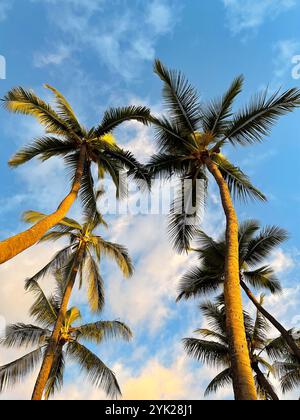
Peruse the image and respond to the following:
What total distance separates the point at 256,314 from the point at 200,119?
12.1 m

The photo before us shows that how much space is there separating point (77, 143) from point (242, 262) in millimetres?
10012

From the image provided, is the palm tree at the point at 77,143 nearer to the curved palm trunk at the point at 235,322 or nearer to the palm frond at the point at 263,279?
the curved palm trunk at the point at 235,322

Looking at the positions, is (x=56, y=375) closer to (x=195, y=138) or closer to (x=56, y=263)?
(x=56, y=263)

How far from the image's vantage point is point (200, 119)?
12984mm

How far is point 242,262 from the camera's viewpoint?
18.4 metres

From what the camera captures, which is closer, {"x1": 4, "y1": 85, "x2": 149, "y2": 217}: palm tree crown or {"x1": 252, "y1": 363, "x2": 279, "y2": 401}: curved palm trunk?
{"x1": 4, "y1": 85, "x2": 149, "y2": 217}: palm tree crown

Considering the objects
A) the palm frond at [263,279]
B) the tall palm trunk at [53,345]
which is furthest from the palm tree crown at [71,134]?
the palm frond at [263,279]

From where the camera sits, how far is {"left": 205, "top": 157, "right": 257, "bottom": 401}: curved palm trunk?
607 cm

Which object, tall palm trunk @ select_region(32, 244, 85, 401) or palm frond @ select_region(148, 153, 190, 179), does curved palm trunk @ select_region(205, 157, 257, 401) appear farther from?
tall palm trunk @ select_region(32, 244, 85, 401)

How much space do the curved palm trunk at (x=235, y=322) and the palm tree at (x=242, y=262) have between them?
26.7ft

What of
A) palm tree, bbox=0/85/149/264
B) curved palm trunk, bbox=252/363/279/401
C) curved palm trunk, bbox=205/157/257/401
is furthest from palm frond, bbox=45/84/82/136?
curved palm trunk, bbox=252/363/279/401

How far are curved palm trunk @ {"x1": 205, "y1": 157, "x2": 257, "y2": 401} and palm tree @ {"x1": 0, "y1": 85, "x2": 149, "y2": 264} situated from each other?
510cm
